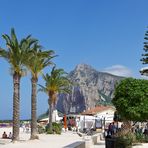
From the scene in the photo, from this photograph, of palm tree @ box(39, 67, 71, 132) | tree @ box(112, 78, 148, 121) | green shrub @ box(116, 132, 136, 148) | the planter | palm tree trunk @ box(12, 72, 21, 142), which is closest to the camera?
the planter

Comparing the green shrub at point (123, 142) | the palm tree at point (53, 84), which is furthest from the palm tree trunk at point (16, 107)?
the palm tree at point (53, 84)

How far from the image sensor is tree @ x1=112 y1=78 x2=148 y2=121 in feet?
80.3

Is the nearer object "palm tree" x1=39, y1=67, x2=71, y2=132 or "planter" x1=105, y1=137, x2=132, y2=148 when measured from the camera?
"planter" x1=105, y1=137, x2=132, y2=148

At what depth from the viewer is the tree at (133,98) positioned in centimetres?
2447

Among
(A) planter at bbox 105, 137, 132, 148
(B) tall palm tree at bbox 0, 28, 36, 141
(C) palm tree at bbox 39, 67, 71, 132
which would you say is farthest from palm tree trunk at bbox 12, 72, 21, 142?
(C) palm tree at bbox 39, 67, 71, 132

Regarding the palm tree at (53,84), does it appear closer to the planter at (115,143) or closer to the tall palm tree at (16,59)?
the tall palm tree at (16,59)

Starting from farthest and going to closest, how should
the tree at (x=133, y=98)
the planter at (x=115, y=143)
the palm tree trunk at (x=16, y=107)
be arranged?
the palm tree trunk at (x=16, y=107), the tree at (x=133, y=98), the planter at (x=115, y=143)

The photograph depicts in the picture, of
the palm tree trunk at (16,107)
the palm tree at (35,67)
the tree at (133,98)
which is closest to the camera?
the tree at (133,98)

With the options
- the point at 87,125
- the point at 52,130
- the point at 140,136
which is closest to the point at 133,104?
the point at 140,136

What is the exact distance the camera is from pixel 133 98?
80.9 ft

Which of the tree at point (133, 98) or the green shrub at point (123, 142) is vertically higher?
the tree at point (133, 98)

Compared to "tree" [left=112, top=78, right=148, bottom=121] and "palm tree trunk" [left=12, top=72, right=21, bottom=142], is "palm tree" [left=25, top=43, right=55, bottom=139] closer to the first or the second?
"palm tree trunk" [left=12, top=72, right=21, bottom=142]

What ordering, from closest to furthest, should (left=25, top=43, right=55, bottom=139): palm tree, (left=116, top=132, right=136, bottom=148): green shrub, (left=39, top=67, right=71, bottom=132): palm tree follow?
(left=116, top=132, right=136, bottom=148): green shrub
(left=25, top=43, right=55, bottom=139): palm tree
(left=39, top=67, right=71, bottom=132): palm tree

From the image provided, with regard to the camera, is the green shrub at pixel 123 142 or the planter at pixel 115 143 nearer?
the planter at pixel 115 143
